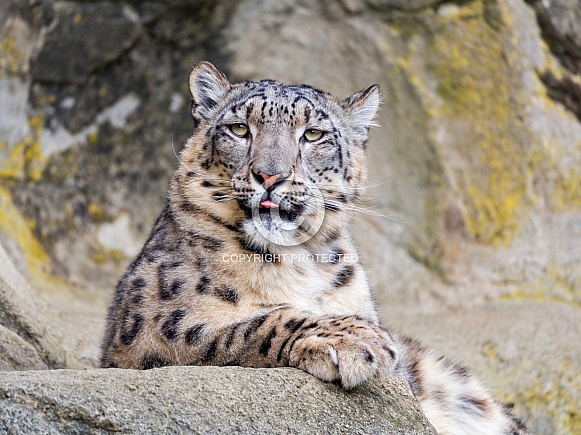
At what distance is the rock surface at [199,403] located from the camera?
112 inches

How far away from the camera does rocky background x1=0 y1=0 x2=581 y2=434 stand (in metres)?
7.34

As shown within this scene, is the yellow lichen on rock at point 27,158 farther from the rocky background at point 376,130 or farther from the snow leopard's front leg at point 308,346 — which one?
the snow leopard's front leg at point 308,346

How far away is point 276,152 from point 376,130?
11.6ft

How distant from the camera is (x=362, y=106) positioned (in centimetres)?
471

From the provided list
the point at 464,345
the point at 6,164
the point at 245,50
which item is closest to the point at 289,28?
the point at 245,50

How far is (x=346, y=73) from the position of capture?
7777 mm

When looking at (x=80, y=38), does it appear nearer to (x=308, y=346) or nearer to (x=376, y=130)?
(x=376, y=130)

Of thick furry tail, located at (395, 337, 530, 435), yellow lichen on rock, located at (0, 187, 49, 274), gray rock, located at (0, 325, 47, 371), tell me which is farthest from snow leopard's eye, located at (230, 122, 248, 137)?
yellow lichen on rock, located at (0, 187, 49, 274)

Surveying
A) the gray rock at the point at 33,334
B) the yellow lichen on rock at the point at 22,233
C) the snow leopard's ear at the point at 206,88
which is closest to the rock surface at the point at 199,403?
the gray rock at the point at 33,334

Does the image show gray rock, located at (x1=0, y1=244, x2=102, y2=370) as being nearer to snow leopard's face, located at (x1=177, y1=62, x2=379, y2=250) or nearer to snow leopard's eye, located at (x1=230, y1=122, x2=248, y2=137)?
snow leopard's face, located at (x1=177, y1=62, x2=379, y2=250)

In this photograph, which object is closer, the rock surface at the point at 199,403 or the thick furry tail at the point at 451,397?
the rock surface at the point at 199,403

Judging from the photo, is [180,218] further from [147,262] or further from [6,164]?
[6,164]

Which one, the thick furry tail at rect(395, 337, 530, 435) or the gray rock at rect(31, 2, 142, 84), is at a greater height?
the thick furry tail at rect(395, 337, 530, 435)

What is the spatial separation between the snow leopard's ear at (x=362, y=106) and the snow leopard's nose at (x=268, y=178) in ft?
2.80
